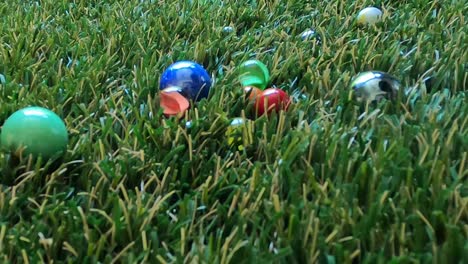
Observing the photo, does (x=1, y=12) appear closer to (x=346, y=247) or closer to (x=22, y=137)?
(x=22, y=137)

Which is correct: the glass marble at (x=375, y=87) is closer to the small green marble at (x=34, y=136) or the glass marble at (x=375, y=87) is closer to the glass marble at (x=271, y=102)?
the glass marble at (x=271, y=102)

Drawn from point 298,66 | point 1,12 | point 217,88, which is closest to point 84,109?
point 217,88

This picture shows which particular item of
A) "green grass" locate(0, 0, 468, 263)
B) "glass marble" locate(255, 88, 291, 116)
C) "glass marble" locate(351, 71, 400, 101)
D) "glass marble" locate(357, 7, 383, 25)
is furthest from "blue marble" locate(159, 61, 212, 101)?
"glass marble" locate(357, 7, 383, 25)

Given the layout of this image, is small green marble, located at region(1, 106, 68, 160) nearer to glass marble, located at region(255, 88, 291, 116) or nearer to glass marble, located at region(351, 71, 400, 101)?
glass marble, located at region(255, 88, 291, 116)

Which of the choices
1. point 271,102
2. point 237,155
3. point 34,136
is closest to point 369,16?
point 271,102

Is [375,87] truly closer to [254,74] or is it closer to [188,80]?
[254,74]

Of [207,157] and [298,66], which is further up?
[298,66]
